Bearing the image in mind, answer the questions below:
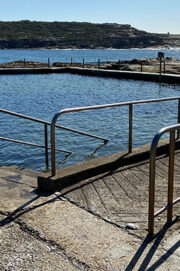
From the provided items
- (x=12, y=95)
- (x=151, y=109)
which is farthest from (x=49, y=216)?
(x=12, y=95)

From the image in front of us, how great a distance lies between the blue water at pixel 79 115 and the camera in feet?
37.1

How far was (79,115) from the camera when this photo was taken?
54.2ft

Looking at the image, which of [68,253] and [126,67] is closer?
[68,253]

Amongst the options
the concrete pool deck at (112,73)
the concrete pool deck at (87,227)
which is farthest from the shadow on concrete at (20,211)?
the concrete pool deck at (112,73)

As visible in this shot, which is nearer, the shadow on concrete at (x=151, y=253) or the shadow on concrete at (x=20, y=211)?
the shadow on concrete at (x=151, y=253)

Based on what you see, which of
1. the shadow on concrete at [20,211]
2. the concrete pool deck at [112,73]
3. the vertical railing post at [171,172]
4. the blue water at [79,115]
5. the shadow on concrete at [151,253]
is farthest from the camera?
the concrete pool deck at [112,73]

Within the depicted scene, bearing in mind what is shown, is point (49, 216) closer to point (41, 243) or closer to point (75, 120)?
point (41, 243)

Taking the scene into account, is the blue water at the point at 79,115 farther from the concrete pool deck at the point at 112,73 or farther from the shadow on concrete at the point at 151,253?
the shadow on concrete at the point at 151,253

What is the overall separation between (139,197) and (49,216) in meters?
1.28

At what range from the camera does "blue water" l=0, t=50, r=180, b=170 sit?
37.1ft

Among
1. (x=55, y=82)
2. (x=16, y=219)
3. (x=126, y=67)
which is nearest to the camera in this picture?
(x=16, y=219)

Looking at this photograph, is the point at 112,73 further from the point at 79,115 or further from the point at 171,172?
the point at 171,172

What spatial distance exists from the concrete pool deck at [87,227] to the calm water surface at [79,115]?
4977 millimetres

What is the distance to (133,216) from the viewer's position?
432 cm
